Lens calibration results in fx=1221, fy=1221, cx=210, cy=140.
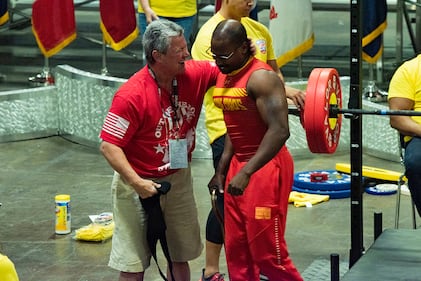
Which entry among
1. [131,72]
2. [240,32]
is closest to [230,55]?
[240,32]

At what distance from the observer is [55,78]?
38.4ft

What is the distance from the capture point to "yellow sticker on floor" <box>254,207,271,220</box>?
21.1ft

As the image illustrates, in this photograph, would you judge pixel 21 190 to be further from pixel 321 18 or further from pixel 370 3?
pixel 321 18

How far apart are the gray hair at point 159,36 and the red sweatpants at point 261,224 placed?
0.72 meters

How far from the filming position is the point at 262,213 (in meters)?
6.45

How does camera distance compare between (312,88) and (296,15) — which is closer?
(312,88)

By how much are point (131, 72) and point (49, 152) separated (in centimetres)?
248

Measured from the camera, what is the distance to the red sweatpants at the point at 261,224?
6.46 m

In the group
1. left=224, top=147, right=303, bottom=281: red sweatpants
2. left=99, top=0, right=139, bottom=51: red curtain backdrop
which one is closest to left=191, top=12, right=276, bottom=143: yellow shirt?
left=224, top=147, right=303, bottom=281: red sweatpants

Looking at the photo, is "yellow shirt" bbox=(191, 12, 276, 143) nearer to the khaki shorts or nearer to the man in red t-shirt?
the khaki shorts

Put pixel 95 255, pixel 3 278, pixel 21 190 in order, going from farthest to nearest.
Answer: pixel 21 190
pixel 95 255
pixel 3 278

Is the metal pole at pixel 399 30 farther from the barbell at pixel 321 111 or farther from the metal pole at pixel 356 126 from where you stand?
the barbell at pixel 321 111

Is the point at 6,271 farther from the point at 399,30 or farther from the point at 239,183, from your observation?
the point at 399,30

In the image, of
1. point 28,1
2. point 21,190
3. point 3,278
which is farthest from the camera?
point 28,1
